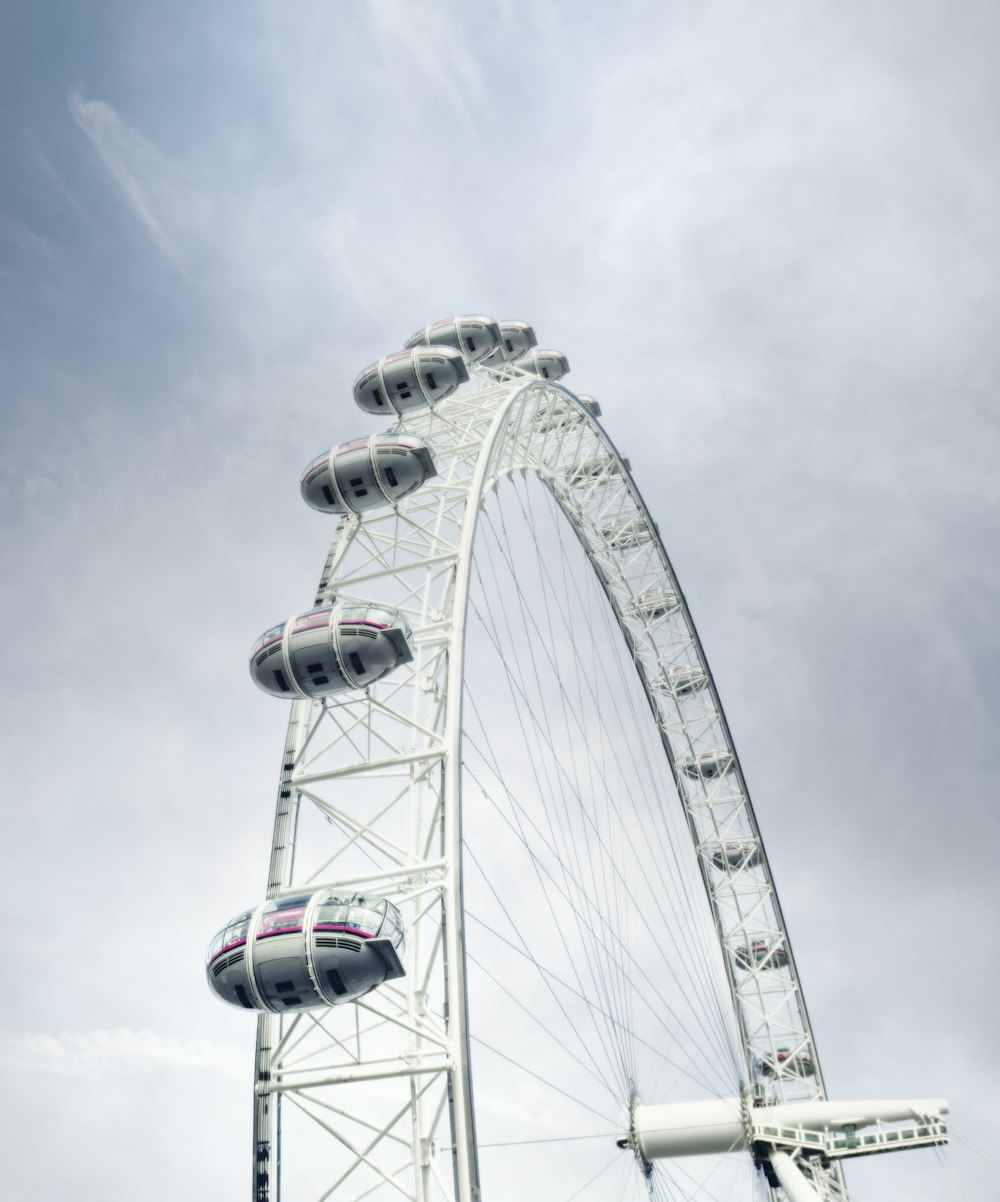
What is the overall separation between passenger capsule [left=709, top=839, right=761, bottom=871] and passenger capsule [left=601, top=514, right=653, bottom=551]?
1365 centimetres

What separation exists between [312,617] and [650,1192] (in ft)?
56.2

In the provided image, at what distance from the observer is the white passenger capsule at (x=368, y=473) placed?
21.0 meters

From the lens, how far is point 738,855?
129 ft

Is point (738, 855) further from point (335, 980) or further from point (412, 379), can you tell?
point (335, 980)

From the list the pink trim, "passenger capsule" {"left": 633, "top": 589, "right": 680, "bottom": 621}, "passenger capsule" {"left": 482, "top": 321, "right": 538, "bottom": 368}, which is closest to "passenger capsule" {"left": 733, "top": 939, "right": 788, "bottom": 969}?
"passenger capsule" {"left": 633, "top": 589, "right": 680, "bottom": 621}

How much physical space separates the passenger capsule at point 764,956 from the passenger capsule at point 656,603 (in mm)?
14403

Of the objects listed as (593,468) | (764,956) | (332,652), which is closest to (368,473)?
(332,652)

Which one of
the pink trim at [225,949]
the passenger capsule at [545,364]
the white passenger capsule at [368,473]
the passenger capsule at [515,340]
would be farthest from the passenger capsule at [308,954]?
the passenger capsule at [545,364]

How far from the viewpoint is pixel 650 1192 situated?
2302cm

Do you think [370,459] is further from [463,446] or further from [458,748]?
[458,748]

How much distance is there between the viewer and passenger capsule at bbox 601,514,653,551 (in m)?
40.3

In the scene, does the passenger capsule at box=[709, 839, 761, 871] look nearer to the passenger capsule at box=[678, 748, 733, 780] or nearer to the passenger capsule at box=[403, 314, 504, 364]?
the passenger capsule at box=[678, 748, 733, 780]

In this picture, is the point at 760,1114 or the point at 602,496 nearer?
the point at 760,1114

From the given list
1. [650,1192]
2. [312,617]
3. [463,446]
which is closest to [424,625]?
[312,617]
